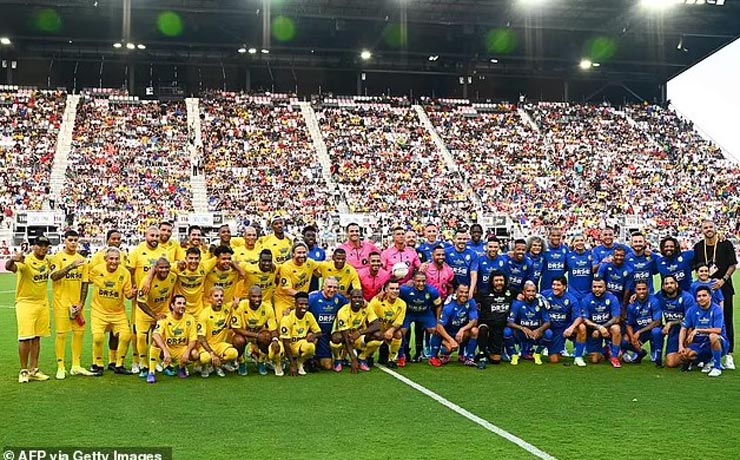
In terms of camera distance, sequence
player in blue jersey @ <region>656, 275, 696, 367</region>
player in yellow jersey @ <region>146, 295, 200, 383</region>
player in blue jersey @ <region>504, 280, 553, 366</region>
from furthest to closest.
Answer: player in blue jersey @ <region>504, 280, 553, 366</region>, player in blue jersey @ <region>656, 275, 696, 367</region>, player in yellow jersey @ <region>146, 295, 200, 383</region>

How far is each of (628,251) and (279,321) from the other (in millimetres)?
4625

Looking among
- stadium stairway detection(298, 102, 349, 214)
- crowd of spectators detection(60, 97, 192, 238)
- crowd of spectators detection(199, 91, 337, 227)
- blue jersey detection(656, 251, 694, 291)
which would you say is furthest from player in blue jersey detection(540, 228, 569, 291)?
stadium stairway detection(298, 102, 349, 214)

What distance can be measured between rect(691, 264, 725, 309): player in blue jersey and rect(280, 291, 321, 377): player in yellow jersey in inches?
180

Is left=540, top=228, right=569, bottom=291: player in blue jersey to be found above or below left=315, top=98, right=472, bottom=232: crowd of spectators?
below

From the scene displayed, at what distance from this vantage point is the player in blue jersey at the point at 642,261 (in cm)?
949

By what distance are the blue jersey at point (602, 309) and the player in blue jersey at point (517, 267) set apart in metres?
0.85

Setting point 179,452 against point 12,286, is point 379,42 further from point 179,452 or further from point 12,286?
point 179,452

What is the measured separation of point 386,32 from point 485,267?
3355 cm

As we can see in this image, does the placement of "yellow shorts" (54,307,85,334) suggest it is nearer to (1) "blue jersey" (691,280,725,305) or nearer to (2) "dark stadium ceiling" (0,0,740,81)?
(1) "blue jersey" (691,280,725,305)

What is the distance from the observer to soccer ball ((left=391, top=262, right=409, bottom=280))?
9461mm

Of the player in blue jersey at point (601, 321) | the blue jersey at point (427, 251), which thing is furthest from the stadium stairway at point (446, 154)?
the player in blue jersey at point (601, 321)

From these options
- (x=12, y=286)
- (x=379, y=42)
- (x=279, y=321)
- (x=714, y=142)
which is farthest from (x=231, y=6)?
(x=279, y=321)

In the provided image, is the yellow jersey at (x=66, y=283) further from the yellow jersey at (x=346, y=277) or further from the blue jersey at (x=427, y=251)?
the blue jersey at (x=427, y=251)

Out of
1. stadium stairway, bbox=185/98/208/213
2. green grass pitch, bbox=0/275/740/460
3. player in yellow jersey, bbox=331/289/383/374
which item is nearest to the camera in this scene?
green grass pitch, bbox=0/275/740/460
